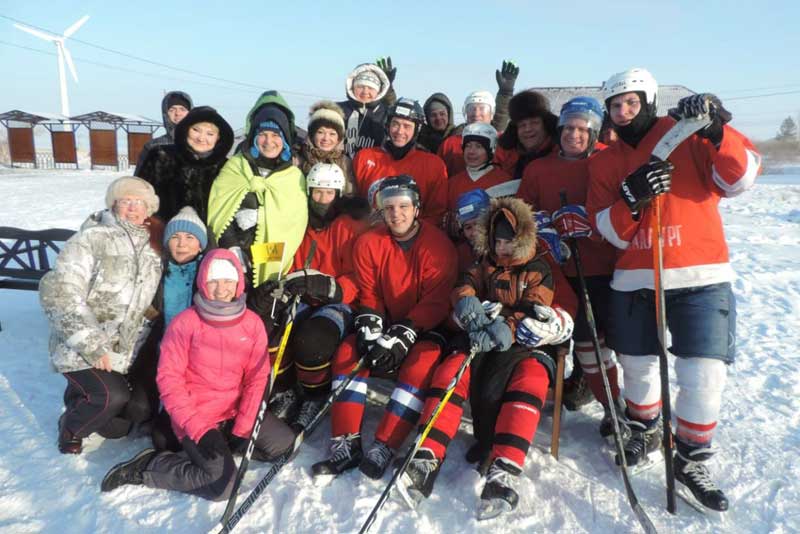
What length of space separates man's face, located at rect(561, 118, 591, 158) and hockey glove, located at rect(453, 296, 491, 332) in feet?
4.07

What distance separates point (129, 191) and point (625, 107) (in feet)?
9.95

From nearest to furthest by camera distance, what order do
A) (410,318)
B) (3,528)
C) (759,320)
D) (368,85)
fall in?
(3,528), (410,318), (368,85), (759,320)

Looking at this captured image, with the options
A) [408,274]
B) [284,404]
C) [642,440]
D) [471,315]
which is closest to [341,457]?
[284,404]

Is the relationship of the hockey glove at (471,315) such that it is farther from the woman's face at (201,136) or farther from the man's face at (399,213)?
the woman's face at (201,136)

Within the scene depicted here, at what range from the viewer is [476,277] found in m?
3.24

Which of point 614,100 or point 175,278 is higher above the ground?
point 614,100

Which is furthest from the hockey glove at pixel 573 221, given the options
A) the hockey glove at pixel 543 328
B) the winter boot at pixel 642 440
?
the winter boot at pixel 642 440

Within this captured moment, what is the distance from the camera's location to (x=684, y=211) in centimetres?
272

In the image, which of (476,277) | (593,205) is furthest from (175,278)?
(593,205)

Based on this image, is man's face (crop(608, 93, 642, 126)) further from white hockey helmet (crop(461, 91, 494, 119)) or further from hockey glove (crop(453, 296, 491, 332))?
white hockey helmet (crop(461, 91, 494, 119))

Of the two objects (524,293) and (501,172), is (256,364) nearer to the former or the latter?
(524,293)

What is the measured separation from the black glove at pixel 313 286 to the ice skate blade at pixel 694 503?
2285 millimetres

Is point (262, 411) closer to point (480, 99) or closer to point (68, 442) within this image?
point (68, 442)

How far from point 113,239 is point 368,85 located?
2798 millimetres
